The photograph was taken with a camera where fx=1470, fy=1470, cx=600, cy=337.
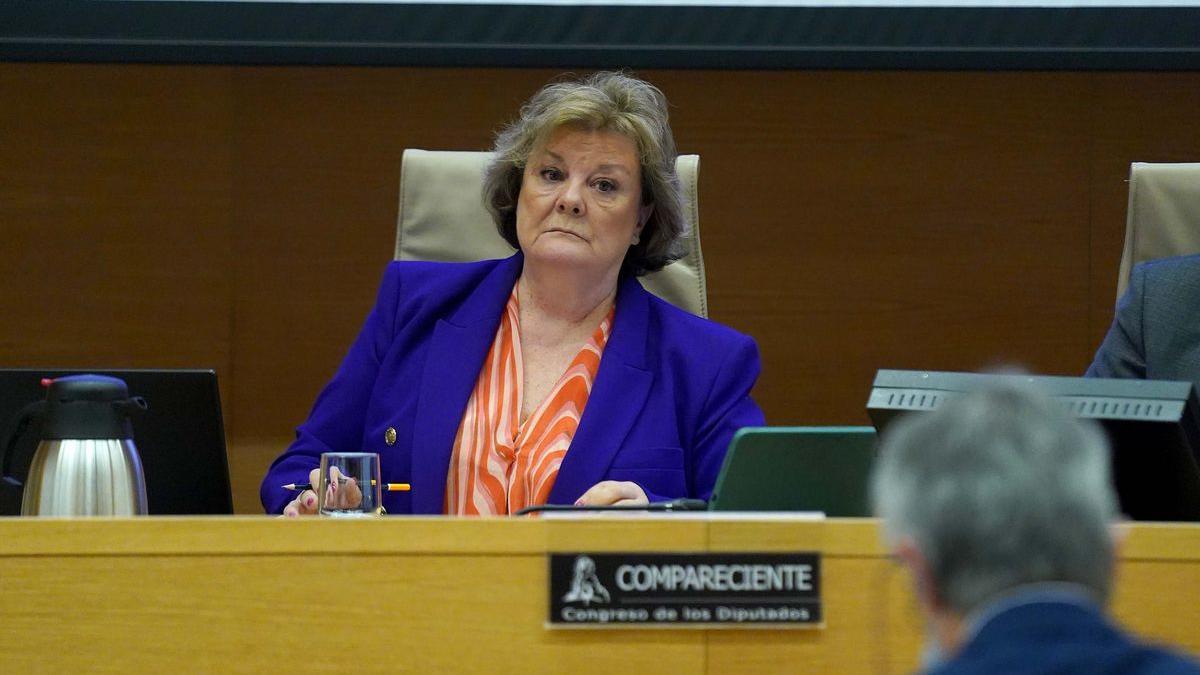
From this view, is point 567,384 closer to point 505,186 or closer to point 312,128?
point 505,186

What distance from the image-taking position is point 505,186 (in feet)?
7.22

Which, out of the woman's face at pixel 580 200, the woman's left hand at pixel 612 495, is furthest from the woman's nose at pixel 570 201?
the woman's left hand at pixel 612 495

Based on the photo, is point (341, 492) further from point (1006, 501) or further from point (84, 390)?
point (1006, 501)

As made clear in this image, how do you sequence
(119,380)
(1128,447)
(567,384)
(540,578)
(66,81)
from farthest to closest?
(66,81) < (567,384) < (119,380) < (1128,447) < (540,578)

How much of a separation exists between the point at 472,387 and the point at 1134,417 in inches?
39.4

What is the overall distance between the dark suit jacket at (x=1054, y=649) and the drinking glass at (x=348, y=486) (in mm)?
1072

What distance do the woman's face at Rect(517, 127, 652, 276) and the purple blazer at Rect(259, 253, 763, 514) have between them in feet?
0.33

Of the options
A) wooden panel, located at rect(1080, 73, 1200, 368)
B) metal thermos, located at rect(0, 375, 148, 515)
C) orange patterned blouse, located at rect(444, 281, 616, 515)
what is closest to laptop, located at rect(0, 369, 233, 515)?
metal thermos, located at rect(0, 375, 148, 515)

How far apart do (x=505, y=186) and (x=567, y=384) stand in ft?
1.07

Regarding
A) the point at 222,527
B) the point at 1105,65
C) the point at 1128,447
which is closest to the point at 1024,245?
the point at 1105,65

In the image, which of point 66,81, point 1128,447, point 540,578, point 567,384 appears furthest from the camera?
point 66,81

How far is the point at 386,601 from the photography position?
4.00ft

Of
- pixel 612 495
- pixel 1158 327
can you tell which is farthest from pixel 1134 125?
pixel 612 495

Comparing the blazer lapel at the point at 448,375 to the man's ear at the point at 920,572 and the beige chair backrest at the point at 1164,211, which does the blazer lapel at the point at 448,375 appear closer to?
the beige chair backrest at the point at 1164,211
